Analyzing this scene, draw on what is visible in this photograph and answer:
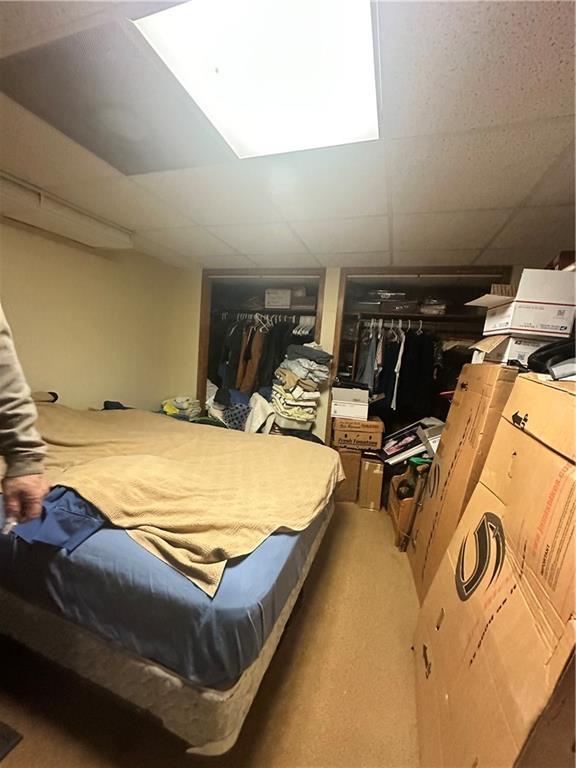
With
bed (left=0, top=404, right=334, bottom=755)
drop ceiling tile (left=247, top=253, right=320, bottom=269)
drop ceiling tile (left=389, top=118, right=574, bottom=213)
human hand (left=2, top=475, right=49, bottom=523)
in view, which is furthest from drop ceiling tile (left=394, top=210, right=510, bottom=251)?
human hand (left=2, top=475, right=49, bottom=523)

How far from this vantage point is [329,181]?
55.4 inches

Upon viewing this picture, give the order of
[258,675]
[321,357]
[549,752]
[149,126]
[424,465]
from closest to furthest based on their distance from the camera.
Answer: [549,752]
[258,675]
[149,126]
[424,465]
[321,357]

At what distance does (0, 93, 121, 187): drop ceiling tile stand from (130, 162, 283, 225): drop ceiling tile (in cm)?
20

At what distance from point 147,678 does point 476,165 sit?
2.17 meters

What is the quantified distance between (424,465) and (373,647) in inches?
46.1

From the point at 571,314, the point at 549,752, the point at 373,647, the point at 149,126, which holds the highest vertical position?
the point at 149,126

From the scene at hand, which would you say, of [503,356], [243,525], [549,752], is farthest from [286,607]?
[503,356]

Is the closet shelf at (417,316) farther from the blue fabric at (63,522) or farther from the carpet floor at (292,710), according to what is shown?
the blue fabric at (63,522)

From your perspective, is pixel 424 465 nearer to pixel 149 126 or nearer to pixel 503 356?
pixel 503 356

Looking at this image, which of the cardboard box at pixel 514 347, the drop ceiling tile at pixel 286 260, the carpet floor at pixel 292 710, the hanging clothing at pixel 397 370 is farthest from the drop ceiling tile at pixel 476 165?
the carpet floor at pixel 292 710

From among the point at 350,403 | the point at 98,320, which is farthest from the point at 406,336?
the point at 98,320

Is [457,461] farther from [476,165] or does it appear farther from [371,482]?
[476,165]

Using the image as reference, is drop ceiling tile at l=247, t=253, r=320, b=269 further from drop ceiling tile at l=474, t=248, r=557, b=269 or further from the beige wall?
drop ceiling tile at l=474, t=248, r=557, b=269

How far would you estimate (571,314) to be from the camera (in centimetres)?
142
